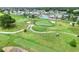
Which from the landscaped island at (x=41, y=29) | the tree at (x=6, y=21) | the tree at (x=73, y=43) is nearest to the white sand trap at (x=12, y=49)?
the landscaped island at (x=41, y=29)

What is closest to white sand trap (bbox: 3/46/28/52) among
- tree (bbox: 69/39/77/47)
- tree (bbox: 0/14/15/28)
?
tree (bbox: 0/14/15/28)

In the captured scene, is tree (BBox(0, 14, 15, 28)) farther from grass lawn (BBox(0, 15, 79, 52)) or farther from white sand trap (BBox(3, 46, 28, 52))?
white sand trap (BBox(3, 46, 28, 52))

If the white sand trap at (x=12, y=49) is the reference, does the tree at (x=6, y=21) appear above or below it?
above

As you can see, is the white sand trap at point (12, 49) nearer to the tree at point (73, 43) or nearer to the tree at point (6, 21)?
the tree at point (6, 21)

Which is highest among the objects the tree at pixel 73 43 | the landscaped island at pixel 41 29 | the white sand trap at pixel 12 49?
the landscaped island at pixel 41 29

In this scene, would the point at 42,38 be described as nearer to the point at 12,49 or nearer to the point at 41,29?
the point at 41,29
